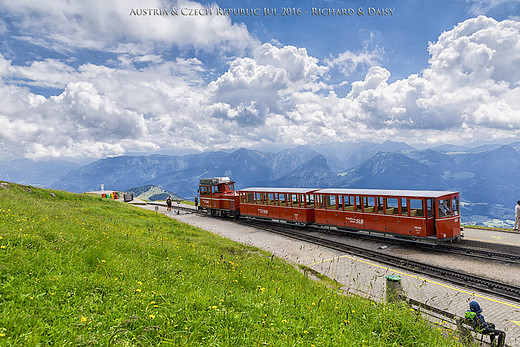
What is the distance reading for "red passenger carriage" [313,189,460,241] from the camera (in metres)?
15.5

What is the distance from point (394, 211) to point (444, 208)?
285cm

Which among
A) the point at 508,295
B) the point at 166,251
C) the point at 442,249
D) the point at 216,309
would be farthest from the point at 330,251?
the point at 216,309

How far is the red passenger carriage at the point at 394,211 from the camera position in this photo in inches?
611

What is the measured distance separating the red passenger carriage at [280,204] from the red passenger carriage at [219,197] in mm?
1863

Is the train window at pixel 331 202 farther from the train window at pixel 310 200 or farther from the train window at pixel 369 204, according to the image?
the train window at pixel 369 204

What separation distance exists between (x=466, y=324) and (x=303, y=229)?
1769 centimetres

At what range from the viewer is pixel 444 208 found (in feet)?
51.0

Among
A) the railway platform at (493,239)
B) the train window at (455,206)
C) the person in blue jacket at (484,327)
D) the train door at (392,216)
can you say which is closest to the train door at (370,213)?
the train door at (392,216)

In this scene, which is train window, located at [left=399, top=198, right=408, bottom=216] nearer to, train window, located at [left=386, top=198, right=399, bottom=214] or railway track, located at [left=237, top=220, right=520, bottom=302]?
train window, located at [left=386, top=198, right=399, bottom=214]

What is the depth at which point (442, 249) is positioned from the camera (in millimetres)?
15695

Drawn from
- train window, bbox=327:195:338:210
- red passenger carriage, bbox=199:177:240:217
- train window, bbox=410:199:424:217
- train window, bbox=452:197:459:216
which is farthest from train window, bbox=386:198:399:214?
red passenger carriage, bbox=199:177:240:217

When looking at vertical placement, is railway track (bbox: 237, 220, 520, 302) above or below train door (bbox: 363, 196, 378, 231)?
below

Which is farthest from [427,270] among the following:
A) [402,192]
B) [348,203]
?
[348,203]

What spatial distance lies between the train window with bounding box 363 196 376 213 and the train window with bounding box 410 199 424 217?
2.37 m
